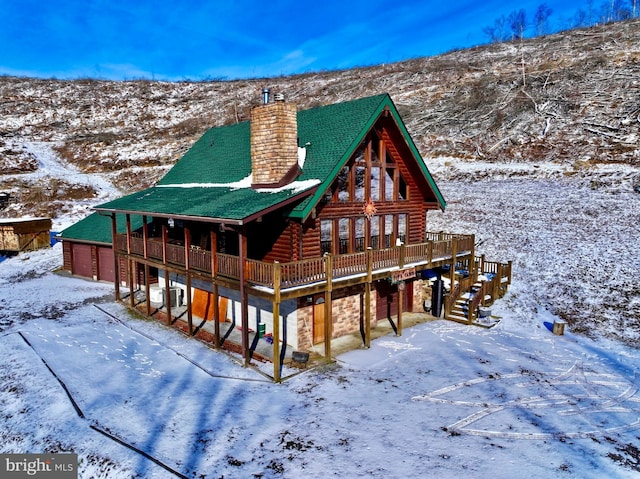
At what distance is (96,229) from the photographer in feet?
92.1

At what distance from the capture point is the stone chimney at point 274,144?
53.5 ft

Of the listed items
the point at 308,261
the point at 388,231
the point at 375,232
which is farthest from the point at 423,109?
the point at 308,261

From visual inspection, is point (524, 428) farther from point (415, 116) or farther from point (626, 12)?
point (626, 12)

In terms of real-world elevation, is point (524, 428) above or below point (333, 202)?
below

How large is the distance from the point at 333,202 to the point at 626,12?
12951 cm

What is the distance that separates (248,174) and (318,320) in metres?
7.28

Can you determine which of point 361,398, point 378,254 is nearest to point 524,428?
point 361,398

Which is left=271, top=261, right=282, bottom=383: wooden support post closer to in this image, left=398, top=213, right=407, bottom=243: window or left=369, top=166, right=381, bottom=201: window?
left=369, top=166, right=381, bottom=201: window

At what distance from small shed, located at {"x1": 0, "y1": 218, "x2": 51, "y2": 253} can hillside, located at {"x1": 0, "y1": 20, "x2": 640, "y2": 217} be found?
8.06 meters

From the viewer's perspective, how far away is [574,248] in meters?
25.0

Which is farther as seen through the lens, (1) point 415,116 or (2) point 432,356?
(1) point 415,116

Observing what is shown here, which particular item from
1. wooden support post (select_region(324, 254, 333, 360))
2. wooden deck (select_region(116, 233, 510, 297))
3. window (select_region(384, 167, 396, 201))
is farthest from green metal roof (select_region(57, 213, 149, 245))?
wooden support post (select_region(324, 254, 333, 360))

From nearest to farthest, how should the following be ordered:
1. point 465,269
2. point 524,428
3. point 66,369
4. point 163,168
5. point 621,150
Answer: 1. point 524,428
2. point 66,369
3. point 465,269
4. point 621,150
5. point 163,168

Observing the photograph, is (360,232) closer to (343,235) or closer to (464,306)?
(343,235)
